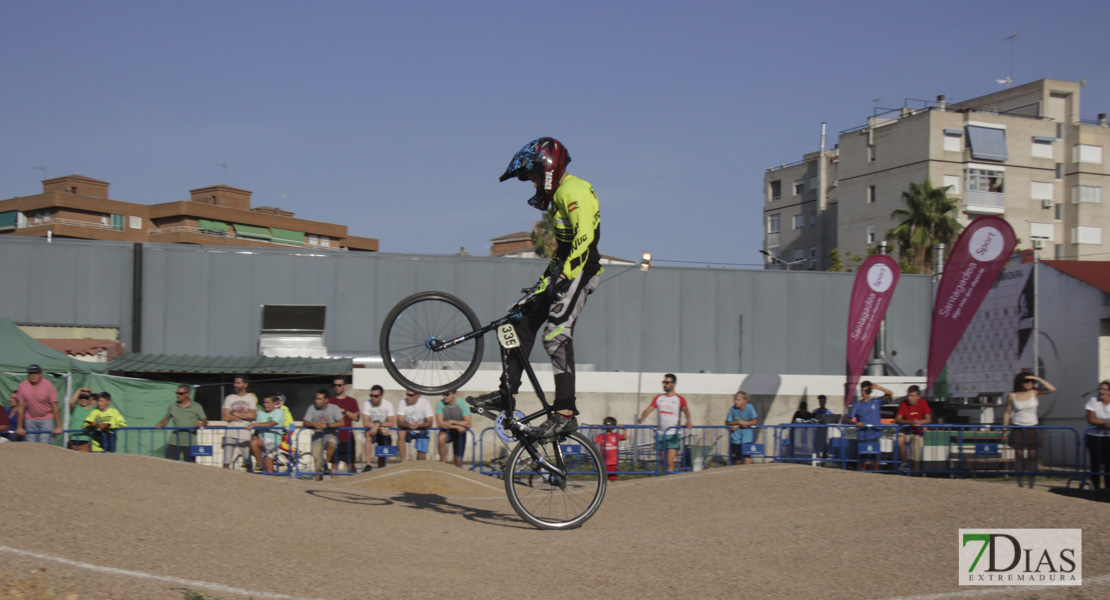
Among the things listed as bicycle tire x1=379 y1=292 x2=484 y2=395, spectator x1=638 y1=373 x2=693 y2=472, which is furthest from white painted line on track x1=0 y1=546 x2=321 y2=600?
spectator x1=638 y1=373 x2=693 y2=472

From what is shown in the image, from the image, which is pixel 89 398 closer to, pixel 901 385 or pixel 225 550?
pixel 225 550

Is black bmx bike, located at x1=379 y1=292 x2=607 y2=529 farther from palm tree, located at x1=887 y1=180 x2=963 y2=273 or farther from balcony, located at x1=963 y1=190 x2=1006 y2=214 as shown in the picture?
balcony, located at x1=963 y1=190 x2=1006 y2=214

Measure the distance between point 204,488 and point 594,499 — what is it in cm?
414

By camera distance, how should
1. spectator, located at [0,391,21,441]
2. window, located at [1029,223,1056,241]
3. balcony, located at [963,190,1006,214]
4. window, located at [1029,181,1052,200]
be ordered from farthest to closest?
window, located at [1029,223,1056,241], window, located at [1029,181,1052,200], balcony, located at [963,190,1006,214], spectator, located at [0,391,21,441]

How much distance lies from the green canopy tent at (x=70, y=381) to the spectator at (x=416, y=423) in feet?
17.6

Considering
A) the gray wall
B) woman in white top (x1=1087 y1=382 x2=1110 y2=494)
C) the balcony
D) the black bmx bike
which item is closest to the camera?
the black bmx bike

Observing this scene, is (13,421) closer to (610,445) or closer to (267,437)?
(267,437)

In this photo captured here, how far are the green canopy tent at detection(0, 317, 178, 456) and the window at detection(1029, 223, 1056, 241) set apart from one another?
5429 cm

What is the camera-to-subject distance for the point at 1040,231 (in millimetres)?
56656

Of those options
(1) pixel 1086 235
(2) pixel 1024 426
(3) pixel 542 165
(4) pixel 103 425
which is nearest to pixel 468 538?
(3) pixel 542 165

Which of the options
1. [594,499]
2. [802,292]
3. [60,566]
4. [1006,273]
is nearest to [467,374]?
[594,499]

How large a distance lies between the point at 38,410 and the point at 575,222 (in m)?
10.1

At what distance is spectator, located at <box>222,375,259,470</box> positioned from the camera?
1409 centimetres

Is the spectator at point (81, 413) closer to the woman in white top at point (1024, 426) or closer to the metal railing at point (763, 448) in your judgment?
the metal railing at point (763, 448)
